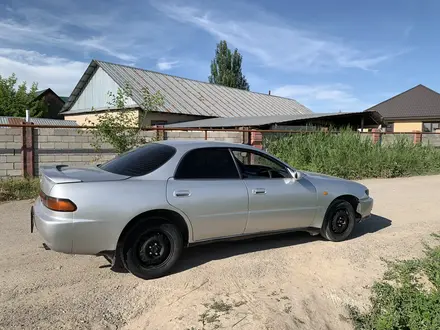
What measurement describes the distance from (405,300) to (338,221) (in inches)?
72.4

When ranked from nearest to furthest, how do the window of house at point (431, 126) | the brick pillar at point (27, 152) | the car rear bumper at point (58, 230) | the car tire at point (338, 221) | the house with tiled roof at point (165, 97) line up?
the car rear bumper at point (58, 230) < the car tire at point (338, 221) < the brick pillar at point (27, 152) < the house with tiled roof at point (165, 97) < the window of house at point (431, 126)

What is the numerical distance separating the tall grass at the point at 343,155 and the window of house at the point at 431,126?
76.3ft

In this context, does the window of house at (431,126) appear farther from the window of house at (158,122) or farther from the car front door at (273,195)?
the car front door at (273,195)

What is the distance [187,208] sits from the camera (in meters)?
4.19

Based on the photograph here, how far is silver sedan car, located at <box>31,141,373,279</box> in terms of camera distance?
3.72 meters

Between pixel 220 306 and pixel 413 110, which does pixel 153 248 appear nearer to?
pixel 220 306

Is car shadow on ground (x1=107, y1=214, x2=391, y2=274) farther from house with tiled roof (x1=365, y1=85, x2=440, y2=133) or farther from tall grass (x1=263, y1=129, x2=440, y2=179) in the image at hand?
house with tiled roof (x1=365, y1=85, x2=440, y2=133)

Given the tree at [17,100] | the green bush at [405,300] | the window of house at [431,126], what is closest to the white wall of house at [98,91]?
the tree at [17,100]

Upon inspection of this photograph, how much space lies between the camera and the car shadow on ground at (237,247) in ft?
15.3

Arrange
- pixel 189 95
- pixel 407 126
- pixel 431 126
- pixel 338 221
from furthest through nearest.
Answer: pixel 407 126 → pixel 431 126 → pixel 189 95 → pixel 338 221

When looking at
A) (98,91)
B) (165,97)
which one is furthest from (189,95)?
(98,91)

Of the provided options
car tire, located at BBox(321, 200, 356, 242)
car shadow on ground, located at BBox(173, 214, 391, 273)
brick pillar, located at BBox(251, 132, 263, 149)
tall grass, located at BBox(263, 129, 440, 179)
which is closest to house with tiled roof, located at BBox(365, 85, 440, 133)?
tall grass, located at BBox(263, 129, 440, 179)

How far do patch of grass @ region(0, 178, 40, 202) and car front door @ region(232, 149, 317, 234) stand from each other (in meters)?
5.61

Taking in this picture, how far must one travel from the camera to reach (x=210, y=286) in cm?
395
